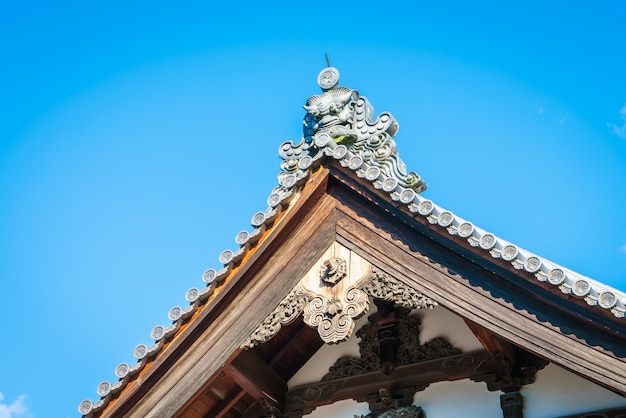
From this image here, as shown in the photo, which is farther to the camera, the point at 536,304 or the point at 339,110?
the point at 339,110

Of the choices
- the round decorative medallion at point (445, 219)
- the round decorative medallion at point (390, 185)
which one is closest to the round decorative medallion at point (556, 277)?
the round decorative medallion at point (445, 219)

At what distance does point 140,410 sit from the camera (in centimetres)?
899

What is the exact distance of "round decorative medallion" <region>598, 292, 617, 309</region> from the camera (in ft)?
23.2

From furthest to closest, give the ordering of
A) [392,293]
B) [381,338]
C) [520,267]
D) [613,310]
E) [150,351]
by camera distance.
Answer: [381,338] → [150,351] → [392,293] → [520,267] → [613,310]

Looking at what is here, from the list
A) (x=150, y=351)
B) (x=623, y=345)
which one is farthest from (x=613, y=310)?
(x=150, y=351)

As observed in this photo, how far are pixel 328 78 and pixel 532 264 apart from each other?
12.3 feet

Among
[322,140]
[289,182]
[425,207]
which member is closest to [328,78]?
[322,140]

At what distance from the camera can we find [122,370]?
29.5 ft

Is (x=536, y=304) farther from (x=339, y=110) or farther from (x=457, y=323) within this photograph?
(x=339, y=110)

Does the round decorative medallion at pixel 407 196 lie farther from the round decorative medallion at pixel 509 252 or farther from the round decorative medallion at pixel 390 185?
the round decorative medallion at pixel 509 252

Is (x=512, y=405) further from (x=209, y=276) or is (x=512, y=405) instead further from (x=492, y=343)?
(x=209, y=276)

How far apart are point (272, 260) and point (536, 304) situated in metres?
2.68

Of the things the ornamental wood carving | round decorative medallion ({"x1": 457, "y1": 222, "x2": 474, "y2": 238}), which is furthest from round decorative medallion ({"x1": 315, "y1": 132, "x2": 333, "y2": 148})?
round decorative medallion ({"x1": 457, "y1": 222, "x2": 474, "y2": 238})

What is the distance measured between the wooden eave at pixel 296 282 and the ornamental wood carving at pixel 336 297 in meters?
0.08
